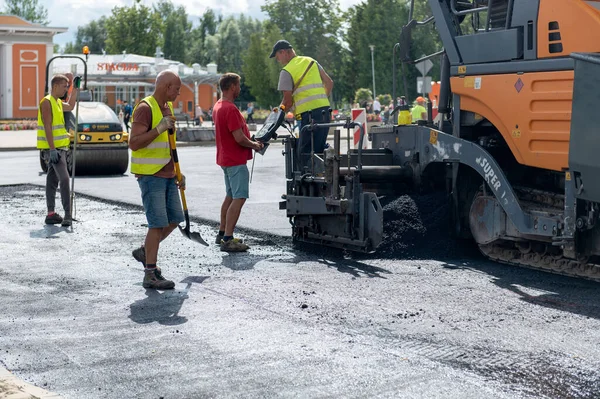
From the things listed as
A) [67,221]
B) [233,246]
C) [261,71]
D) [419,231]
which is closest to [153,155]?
[233,246]

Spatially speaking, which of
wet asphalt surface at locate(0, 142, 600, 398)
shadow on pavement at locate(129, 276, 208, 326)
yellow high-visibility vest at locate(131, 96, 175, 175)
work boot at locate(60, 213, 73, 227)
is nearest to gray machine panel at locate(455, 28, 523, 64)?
wet asphalt surface at locate(0, 142, 600, 398)

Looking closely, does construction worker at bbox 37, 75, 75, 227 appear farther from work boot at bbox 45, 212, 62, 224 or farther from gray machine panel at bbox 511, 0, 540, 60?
gray machine panel at bbox 511, 0, 540, 60

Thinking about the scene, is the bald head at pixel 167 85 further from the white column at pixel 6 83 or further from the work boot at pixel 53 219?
the white column at pixel 6 83

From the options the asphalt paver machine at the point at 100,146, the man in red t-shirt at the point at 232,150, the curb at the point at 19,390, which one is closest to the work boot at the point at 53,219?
the man in red t-shirt at the point at 232,150

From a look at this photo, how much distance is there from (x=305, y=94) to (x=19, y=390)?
6290mm

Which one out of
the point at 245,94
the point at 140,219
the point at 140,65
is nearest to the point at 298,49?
the point at 245,94

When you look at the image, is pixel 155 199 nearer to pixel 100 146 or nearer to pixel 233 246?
pixel 233 246

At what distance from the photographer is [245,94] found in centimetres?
11144

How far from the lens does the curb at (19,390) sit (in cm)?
489

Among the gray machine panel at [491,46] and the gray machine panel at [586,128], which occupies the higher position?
the gray machine panel at [491,46]

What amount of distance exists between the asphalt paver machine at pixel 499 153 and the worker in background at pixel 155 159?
6.61 ft

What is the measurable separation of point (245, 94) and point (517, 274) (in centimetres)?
10364

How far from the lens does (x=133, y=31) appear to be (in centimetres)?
10250

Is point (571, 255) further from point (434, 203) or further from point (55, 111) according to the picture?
point (55, 111)
